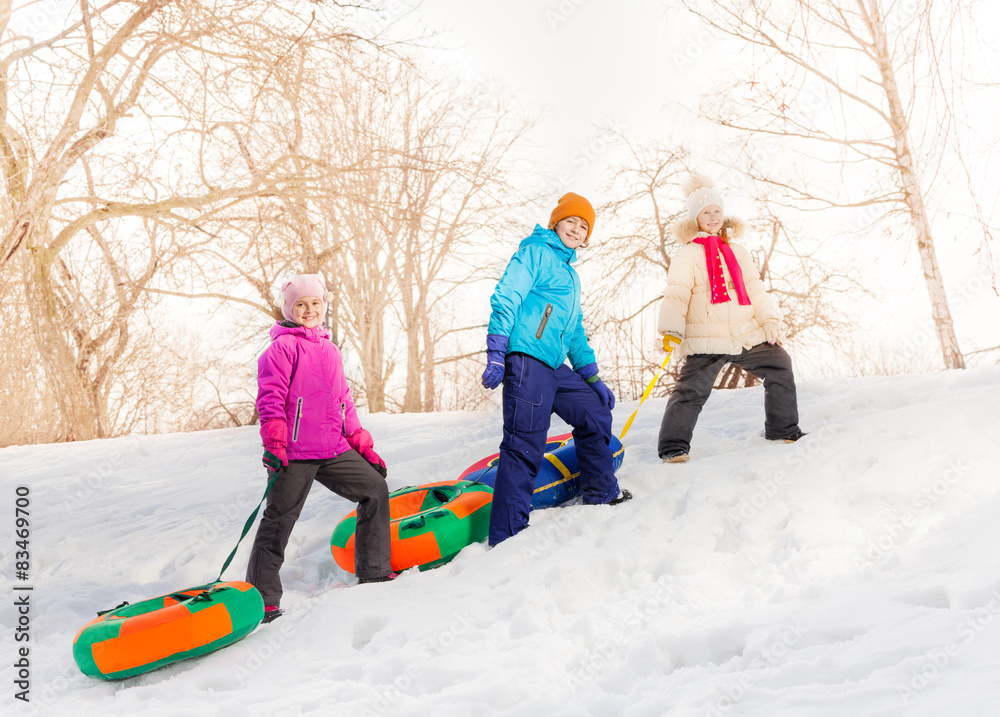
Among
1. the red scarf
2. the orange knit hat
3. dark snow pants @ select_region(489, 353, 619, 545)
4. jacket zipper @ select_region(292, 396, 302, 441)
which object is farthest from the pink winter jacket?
the red scarf

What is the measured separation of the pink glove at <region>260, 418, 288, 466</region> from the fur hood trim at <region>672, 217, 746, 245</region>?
10.1 feet

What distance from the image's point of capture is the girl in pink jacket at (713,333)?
15.4 ft

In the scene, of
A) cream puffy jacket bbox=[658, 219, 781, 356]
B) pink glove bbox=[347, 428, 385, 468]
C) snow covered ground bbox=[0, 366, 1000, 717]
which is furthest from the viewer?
cream puffy jacket bbox=[658, 219, 781, 356]

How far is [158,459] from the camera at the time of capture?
7.61m

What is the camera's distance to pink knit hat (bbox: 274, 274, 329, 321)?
372cm

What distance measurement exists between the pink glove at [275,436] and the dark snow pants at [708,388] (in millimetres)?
2583

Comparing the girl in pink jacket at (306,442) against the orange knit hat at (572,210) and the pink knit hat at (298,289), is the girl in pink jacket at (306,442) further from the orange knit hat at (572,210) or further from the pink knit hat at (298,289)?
the orange knit hat at (572,210)

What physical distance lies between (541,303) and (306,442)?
1499 millimetres

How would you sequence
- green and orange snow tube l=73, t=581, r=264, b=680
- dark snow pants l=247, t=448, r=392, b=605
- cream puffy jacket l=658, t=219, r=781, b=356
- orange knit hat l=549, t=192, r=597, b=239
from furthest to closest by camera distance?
cream puffy jacket l=658, t=219, r=781, b=356
orange knit hat l=549, t=192, r=597, b=239
dark snow pants l=247, t=448, r=392, b=605
green and orange snow tube l=73, t=581, r=264, b=680

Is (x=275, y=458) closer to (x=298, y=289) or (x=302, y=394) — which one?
(x=302, y=394)

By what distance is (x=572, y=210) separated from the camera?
4094mm

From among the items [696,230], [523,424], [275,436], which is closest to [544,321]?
[523,424]

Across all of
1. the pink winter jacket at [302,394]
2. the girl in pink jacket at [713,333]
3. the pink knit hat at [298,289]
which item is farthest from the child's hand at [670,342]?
the pink knit hat at [298,289]

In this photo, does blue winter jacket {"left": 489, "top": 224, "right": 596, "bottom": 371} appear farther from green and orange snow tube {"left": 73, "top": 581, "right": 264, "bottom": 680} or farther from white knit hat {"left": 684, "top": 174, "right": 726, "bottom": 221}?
green and orange snow tube {"left": 73, "top": 581, "right": 264, "bottom": 680}
